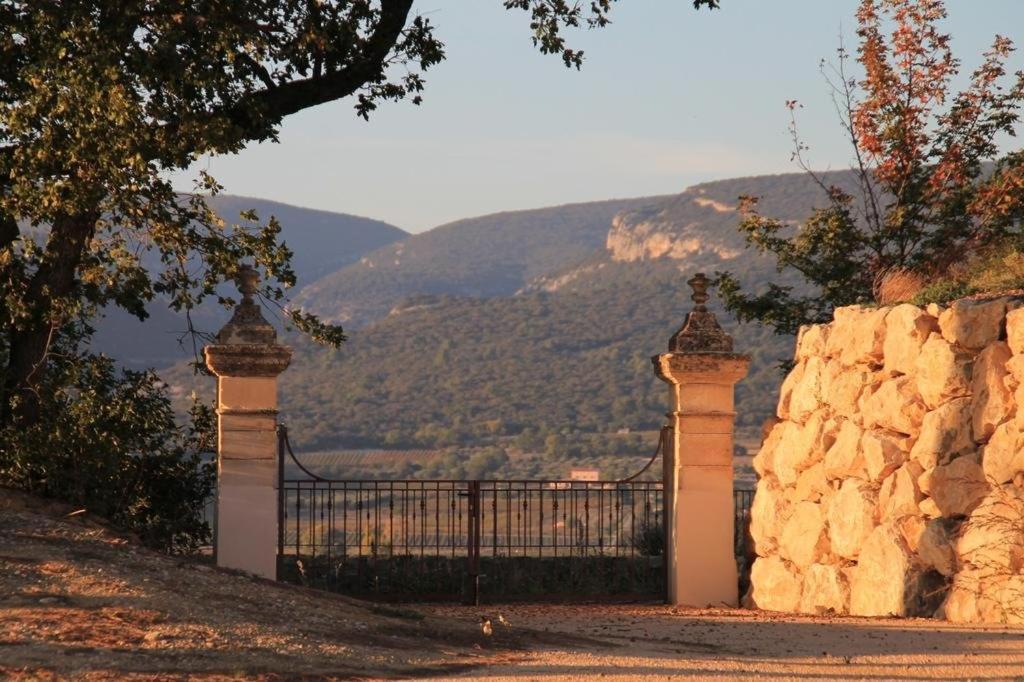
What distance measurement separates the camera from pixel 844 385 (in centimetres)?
1328

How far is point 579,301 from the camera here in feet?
262

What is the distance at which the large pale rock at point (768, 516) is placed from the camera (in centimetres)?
1397

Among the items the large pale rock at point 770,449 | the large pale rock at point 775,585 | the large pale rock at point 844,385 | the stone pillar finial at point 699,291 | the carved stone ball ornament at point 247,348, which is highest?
the stone pillar finial at point 699,291

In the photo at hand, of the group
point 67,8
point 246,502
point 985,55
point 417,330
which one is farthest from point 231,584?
point 417,330

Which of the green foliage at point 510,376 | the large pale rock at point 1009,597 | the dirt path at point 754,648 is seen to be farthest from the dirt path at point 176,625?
the green foliage at point 510,376

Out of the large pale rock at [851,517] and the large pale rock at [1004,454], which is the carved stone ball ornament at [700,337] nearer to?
the large pale rock at [851,517]

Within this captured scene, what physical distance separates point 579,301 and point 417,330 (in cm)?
972

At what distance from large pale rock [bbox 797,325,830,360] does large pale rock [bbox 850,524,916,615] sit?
6.91 ft

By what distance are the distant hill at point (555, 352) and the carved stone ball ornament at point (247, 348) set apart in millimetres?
34715

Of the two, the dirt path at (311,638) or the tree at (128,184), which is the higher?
the tree at (128,184)

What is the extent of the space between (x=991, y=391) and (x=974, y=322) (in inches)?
24.3

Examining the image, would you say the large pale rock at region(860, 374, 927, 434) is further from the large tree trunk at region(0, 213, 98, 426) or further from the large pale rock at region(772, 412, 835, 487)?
the large tree trunk at region(0, 213, 98, 426)

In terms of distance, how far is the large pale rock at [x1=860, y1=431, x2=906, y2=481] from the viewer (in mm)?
12453

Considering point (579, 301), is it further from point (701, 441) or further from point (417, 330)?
point (701, 441)
